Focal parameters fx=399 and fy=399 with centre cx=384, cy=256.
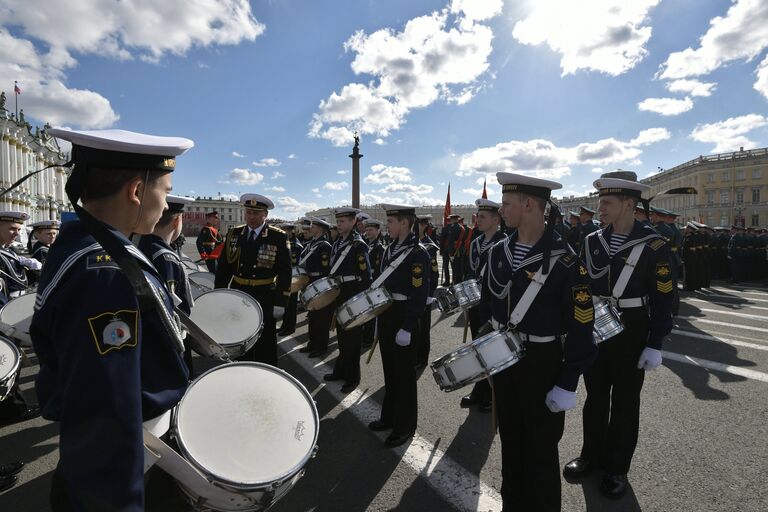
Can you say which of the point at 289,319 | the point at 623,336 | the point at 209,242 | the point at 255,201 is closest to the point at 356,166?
the point at 209,242

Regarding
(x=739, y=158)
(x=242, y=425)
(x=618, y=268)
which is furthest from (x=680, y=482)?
(x=739, y=158)

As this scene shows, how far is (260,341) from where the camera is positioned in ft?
17.0

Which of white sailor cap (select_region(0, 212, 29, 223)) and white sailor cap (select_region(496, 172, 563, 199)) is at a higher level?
white sailor cap (select_region(496, 172, 563, 199))

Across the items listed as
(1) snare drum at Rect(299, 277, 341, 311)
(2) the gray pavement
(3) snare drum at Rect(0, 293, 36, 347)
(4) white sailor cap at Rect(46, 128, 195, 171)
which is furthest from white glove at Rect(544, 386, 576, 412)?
(3) snare drum at Rect(0, 293, 36, 347)

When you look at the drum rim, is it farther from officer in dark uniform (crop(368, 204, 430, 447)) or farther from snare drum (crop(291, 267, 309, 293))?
snare drum (crop(291, 267, 309, 293))

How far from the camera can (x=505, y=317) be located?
2.92 meters

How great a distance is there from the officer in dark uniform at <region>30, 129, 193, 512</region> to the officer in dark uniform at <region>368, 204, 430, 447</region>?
111 inches

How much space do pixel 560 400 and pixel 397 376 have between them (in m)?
1.96

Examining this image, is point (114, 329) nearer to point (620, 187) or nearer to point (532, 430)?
point (532, 430)

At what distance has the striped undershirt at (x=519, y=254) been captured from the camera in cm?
280

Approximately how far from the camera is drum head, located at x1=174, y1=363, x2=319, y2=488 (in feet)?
5.53

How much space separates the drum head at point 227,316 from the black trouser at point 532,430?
2.40m

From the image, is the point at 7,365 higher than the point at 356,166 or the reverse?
the reverse

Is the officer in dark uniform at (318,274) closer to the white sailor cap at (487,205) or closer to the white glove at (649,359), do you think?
the white sailor cap at (487,205)
